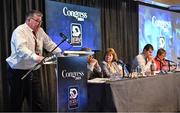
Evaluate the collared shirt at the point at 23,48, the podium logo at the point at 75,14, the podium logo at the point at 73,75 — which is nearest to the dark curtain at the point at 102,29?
the podium logo at the point at 75,14

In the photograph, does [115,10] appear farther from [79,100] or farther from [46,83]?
[79,100]

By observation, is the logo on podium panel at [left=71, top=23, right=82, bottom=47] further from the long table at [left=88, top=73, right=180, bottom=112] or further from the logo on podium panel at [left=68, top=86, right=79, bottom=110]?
the logo on podium panel at [left=68, top=86, right=79, bottom=110]

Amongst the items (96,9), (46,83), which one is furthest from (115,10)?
(46,83)

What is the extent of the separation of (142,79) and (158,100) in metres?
0.52

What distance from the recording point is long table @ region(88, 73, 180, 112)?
362cm

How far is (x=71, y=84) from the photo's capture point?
341 cm

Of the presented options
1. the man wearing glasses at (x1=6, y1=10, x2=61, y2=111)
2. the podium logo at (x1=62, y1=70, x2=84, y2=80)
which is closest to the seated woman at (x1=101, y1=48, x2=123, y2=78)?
the man wearing glasses at (x1=6, y1=10, x2=61, y2=111)

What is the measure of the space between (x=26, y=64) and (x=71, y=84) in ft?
1.91

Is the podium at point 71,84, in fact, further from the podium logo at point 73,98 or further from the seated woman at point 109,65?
the seated woman at point 109,65

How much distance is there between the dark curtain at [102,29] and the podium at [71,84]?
2.43 ft

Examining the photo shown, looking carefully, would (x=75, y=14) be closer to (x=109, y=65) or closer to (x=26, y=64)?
(x=109, y=65)

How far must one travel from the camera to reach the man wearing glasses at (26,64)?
3639mm

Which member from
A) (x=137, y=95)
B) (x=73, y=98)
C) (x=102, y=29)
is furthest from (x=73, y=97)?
(x=102, y=29)

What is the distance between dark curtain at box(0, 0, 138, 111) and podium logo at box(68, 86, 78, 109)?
76cm
